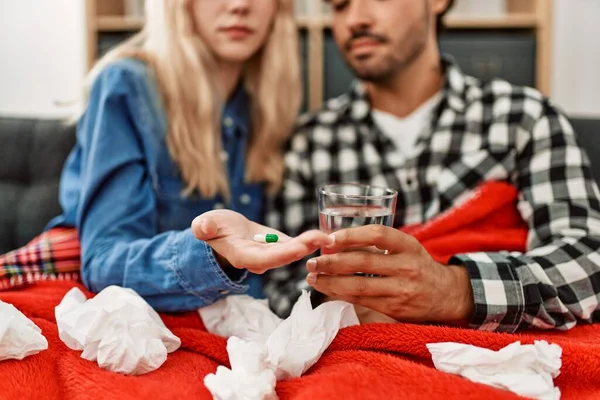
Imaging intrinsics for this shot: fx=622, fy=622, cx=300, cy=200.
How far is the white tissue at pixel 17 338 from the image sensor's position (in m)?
0.78

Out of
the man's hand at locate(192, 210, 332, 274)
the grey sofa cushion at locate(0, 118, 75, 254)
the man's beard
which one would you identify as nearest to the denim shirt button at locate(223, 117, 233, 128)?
the man's beard

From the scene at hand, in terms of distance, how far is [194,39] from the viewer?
1.29 m

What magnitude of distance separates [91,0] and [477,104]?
1.09 meters

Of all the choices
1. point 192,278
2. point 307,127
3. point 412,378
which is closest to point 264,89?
point 307,127

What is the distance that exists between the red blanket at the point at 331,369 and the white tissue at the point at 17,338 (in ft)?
0.04

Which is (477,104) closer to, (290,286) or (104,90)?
(290,286)

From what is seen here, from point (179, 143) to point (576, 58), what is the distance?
4.75 ft

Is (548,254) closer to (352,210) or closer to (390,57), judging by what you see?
(352,210)

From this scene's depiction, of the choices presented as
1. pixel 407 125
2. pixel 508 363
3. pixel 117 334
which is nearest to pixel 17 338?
pixel 117 334

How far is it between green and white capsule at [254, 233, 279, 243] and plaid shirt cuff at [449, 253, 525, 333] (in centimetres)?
34

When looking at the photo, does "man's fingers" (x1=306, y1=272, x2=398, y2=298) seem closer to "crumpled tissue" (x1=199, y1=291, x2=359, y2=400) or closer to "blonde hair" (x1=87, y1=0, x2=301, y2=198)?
"crumpled tissue" (x1=199, y1=291, x2=359, y2=400)

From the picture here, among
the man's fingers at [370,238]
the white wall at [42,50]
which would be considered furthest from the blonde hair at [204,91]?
the white wall at [42,50]

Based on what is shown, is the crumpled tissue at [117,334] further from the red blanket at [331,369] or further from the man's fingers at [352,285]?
the man's fingers at [352,285]

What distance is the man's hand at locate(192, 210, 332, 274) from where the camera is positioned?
73 cm
